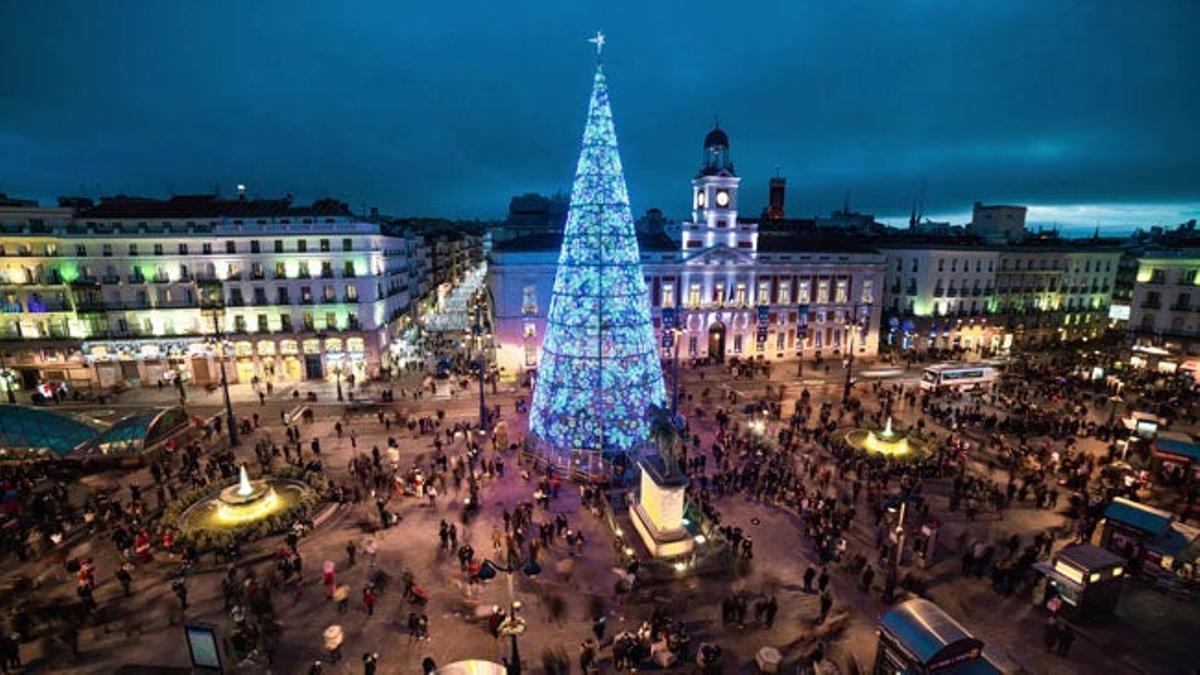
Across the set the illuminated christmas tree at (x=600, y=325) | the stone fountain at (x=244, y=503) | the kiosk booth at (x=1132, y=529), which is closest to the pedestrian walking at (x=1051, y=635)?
the kiosk booth at (x=1132, y=529)

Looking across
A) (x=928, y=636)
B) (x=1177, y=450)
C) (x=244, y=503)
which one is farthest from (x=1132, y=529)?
(x=244, y=503)

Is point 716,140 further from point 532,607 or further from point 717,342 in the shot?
point 532,607

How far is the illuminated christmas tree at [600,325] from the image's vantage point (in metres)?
24.8

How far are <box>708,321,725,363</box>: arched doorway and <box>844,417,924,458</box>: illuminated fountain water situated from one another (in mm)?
22931

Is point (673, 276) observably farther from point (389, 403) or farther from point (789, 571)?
point (789, 571)

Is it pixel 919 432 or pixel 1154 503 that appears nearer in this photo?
pixel 1154 503

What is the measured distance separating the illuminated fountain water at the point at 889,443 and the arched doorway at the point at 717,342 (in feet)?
75.2

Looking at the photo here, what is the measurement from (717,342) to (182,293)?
45.3m

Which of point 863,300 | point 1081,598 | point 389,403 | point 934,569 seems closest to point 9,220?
point 389,403

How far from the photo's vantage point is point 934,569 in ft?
66.1

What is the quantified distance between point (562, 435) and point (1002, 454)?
2388 centimetres

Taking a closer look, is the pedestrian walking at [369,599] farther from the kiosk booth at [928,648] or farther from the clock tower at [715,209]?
the clock tower at [715,209]

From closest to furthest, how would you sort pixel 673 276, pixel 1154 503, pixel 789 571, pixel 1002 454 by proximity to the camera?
1. pixel 789 571
2. pixel 1154 503
3. pixel 1002 454
4. pixel 673 276

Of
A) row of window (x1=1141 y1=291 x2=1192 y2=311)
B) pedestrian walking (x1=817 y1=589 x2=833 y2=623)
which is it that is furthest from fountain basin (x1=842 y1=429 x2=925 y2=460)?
row of window (x1=1141 y1=291 x2=1192 y2=311)
